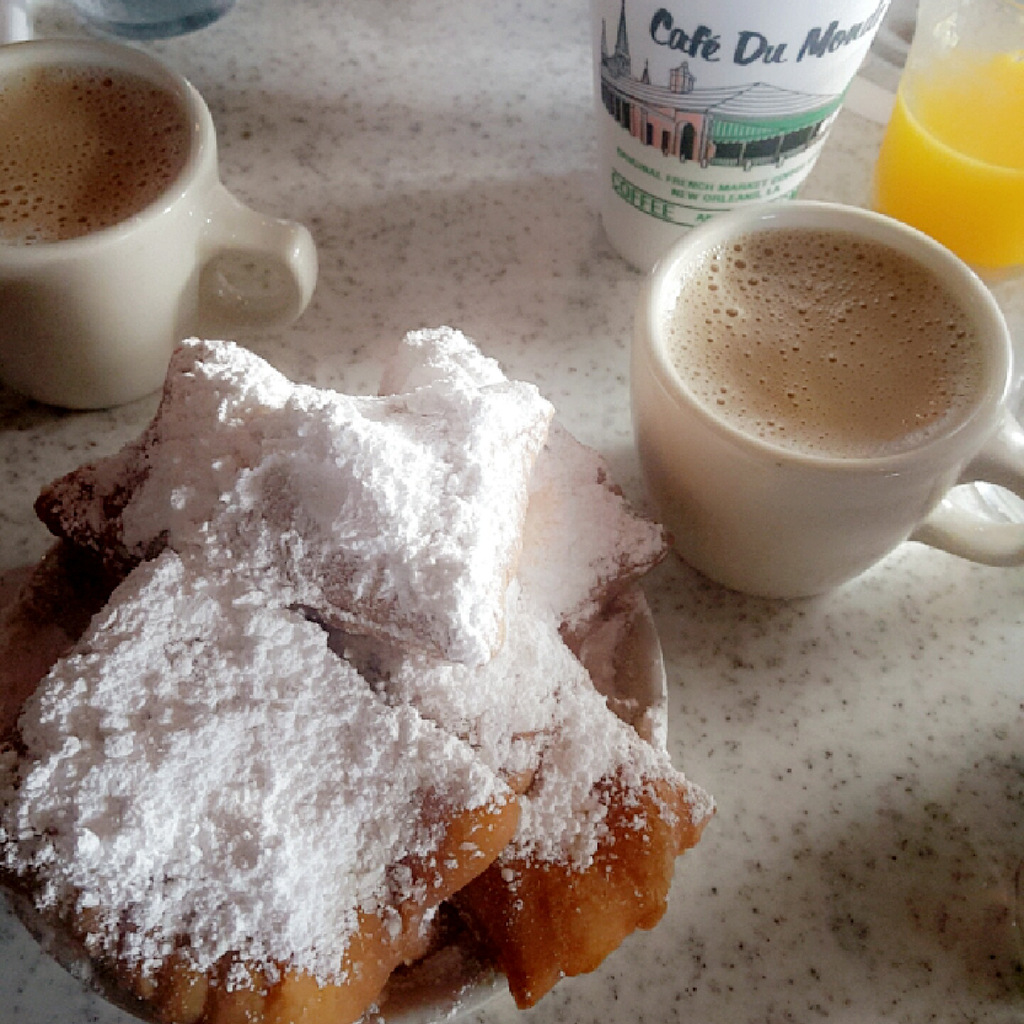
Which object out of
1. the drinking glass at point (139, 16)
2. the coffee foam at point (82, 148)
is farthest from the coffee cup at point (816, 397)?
the drinking glass at point (139, 16)

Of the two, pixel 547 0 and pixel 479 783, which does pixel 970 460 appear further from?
pixel 547 0

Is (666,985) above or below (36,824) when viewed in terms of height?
below

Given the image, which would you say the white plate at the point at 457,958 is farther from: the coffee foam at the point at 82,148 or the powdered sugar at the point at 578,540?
the coffee foam at the point at 82,148

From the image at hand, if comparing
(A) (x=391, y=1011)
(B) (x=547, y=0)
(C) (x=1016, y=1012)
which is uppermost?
(B) (x=547, y=0)

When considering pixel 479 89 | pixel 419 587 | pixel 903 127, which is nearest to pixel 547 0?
pixel 479 89

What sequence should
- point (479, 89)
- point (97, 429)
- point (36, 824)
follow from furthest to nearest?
point (479, 89) → point (97, 429) → point (36, 824)

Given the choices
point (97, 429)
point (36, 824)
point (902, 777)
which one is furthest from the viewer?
point (97, 429)
